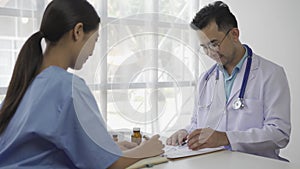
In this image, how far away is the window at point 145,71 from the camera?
3.53 ft

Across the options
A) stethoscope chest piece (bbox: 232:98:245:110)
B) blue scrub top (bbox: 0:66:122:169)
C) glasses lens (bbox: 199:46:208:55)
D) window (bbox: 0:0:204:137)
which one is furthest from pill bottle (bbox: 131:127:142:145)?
stethoscope chest piece (bbox: 232:98:245:110)

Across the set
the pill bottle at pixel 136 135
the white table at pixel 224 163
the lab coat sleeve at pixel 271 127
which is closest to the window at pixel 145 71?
the pill bottle at pixel 136 135

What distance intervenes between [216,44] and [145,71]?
1.54ft

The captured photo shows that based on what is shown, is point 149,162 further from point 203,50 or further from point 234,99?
point 234,99

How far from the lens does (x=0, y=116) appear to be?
0.96m

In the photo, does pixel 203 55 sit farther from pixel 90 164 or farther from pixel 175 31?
pixel 90 164

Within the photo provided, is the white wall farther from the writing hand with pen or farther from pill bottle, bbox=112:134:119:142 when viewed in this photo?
pill bottle, bbox=112:134:119:142

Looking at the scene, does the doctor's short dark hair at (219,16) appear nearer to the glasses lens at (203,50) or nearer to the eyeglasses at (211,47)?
the eyeglasses at (211,47)

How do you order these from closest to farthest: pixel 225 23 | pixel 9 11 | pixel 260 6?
1. pixel 225 23
2. pixel 9 11
3. pixel 260 6

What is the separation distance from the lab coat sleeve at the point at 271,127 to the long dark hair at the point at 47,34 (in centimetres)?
80

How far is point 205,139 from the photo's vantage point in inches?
54.6

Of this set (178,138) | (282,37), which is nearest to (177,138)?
(178,138)

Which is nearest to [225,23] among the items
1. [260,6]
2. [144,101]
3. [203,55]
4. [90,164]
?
[203,55]

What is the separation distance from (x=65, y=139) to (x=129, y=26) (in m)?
0.43
